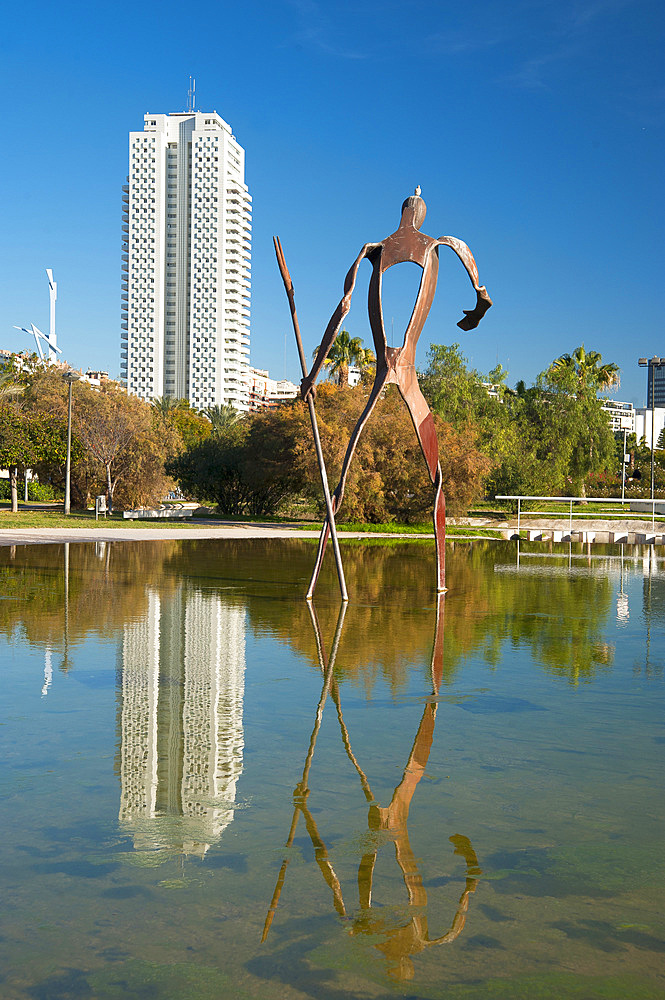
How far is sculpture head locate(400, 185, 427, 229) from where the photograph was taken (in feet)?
40.6

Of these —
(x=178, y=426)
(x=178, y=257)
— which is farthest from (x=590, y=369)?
(x=178, y=257)

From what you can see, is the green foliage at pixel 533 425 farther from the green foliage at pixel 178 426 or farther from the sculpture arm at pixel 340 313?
the sculpture arm at pixel 340 313

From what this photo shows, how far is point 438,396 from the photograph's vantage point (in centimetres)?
4866

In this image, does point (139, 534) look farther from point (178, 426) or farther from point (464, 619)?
point (178, 426)

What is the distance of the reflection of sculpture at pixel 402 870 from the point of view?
3.02 meters

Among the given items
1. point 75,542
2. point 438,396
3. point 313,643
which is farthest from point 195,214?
point 313,643

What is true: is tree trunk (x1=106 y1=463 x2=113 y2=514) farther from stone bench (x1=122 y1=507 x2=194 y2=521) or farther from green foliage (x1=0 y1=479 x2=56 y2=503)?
green foliage (x1=0 y1=479 x2=56 y2=503)

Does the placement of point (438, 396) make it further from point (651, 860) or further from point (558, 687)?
point (651, 860)

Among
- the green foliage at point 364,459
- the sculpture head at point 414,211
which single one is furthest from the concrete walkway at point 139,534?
the sculpture head at point 414,211

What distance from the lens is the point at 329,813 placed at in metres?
4.19

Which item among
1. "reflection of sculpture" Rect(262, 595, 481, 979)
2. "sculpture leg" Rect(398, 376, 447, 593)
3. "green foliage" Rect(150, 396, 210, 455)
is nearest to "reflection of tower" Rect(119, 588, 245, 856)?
"reflection of sculpture" Rect(262, 595, 481, 979)

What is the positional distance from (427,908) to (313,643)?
18.2 ft

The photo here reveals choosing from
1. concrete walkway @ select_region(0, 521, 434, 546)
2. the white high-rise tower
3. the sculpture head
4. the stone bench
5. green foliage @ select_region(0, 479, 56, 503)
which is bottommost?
concrete walkway @ select_region(0, 521, 434, 546)

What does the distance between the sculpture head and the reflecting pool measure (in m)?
6.02
